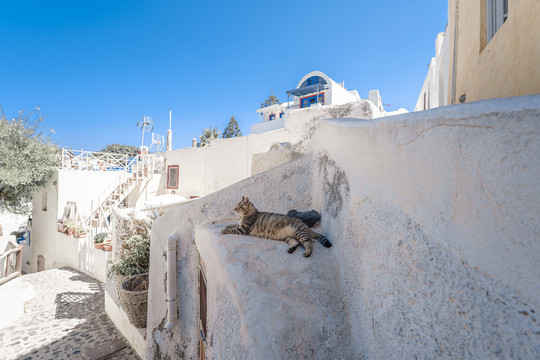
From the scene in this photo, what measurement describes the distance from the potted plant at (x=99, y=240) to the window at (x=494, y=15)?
1234 cm

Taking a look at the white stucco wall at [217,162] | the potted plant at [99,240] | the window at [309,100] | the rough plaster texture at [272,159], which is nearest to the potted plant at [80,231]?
the potted plant at [99,240]

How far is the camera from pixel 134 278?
553 centimetres

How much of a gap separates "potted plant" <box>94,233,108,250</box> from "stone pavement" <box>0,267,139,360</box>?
1.33 m

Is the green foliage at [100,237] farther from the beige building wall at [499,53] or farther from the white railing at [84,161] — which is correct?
the beige building wall at [499,53]

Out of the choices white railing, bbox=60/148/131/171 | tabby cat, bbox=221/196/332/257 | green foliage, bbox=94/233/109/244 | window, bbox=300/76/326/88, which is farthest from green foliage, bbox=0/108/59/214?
window, bbox=300/76/326/88

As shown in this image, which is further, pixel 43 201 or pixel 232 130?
pixel 232 130

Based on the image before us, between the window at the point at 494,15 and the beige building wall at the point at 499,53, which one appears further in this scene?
the window at the point at 494,15

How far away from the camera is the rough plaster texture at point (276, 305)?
1.49 m

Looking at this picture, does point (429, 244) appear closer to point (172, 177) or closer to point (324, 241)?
point (324, 241)

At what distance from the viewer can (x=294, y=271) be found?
6.13 feet

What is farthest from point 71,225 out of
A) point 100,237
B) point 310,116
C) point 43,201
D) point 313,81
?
point 313,81

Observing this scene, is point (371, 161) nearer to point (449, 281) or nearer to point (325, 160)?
point (449, 281)

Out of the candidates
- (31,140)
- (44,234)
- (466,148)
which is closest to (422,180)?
(466,148)

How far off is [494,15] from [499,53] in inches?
43.4
